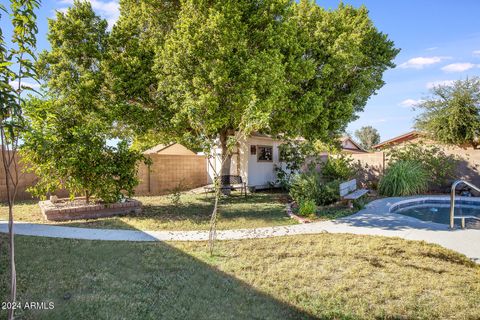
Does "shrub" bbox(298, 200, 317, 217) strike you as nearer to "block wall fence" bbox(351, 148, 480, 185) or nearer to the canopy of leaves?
the canopy of leaves

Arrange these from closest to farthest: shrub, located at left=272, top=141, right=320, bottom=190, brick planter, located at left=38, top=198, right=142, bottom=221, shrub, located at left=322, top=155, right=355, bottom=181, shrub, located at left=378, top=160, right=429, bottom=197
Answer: brick planter, located at left=38, top=198, right=142, bottom=221 < shrub, located at left=378, top=160, right=429, bottom=197 < shrub, located at left=322, top=155, right=355, bottom=181 < shrub, located at left=272, top=141, right=320, bottom=190

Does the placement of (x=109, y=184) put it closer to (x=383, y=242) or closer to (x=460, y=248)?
(x=383, y=242)

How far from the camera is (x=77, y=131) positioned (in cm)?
869

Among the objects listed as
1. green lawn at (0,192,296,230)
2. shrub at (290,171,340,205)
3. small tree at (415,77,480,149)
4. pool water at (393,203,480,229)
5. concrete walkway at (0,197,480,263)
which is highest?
small tree at (415,77,480,149)

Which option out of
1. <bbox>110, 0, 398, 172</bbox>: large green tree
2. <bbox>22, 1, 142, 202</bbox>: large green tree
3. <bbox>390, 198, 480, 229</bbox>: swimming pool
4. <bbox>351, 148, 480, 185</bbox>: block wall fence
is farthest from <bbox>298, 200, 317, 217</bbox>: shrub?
<bbox>351, 148, 480, 185</bbox>: block wall fence

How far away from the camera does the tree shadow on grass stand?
3510mm

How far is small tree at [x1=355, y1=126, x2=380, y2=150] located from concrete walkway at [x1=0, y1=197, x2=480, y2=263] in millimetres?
50594

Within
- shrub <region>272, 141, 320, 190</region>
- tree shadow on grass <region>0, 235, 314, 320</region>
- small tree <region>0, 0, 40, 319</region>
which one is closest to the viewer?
small tree <region>0, 0, 40, 319</region>

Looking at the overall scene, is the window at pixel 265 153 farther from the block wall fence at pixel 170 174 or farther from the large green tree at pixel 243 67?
the block wall fence at pixel 170 174

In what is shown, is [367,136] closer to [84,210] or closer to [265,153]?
[265,153]

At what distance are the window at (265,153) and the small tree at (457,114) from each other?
1095cm

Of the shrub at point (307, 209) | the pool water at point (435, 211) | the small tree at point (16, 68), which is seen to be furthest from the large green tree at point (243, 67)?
the pool water at point (435, 211)

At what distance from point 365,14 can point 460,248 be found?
14325 millimetres

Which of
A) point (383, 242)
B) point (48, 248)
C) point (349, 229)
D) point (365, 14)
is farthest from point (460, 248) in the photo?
point (365, 14)
